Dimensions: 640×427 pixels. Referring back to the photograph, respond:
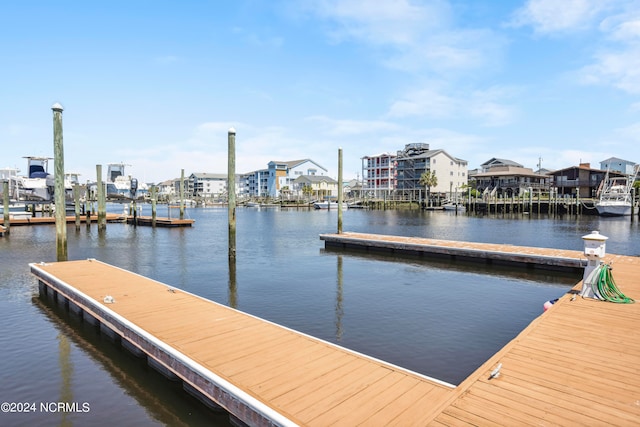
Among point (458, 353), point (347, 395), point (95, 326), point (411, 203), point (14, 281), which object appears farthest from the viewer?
point (411, 203)

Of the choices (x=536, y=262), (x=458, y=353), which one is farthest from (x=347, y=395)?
(x=536, y=262)

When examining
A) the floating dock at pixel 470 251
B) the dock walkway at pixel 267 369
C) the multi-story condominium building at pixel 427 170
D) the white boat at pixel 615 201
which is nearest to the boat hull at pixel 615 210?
the white boat at pixel 615 201

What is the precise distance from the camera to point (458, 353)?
10.1m

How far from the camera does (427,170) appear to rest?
109 meters

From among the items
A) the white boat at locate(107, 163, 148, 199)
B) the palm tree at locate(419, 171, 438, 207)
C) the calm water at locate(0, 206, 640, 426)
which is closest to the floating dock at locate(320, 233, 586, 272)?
the calm water at locate(0, 206, 640, 426)

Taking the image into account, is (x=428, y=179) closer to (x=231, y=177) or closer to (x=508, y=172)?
(x=508, y=172)

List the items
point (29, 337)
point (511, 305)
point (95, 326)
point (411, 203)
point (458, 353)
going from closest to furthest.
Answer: point (458, 353), point (29, 337), point (95, 326), point (511, 305), point (411, 203)

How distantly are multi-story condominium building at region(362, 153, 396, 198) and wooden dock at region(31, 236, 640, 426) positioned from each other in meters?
113

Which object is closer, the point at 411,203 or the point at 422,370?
the point at 422,370

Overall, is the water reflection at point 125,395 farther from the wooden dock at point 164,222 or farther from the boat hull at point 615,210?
the boat hull at point 615,210

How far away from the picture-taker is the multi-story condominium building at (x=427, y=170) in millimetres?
109812

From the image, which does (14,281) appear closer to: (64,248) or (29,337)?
(64,248)

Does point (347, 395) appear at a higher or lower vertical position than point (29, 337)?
higher

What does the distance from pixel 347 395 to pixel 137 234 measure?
133 feet
